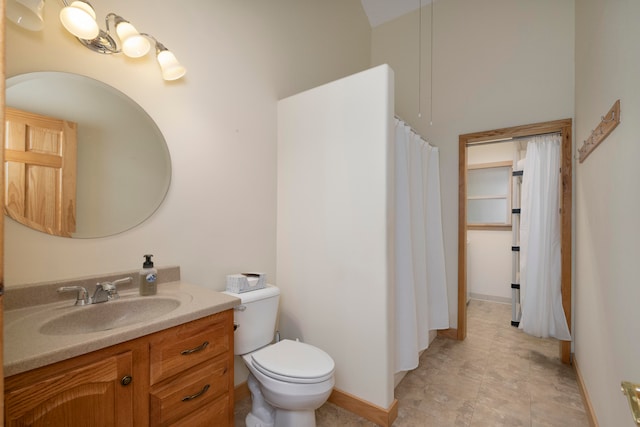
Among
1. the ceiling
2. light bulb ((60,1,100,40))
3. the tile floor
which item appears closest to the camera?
light bulb ((60,1,100,40))

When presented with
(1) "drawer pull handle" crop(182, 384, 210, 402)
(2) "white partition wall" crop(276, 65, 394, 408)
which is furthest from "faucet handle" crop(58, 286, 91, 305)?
(2) "white partition wall" crop(276, 65, 394, 408)

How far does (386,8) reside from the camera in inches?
125

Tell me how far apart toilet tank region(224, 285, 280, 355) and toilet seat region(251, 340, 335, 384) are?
80 mm

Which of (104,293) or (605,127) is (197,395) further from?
(605,127)

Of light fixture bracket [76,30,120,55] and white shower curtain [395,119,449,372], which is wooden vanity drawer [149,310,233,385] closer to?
white shower curtain [395,119,449,372]

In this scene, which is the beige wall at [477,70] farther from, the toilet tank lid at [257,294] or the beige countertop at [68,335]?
the beige countertop at [68,335]

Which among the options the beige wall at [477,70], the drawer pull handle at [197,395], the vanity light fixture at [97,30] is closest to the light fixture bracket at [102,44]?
the vanity light fixture at [97,30]

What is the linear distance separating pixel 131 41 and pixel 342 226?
1457 millimetres

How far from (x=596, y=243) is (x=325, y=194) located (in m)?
1.58

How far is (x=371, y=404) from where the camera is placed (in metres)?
1.71

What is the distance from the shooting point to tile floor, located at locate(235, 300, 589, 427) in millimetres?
1745

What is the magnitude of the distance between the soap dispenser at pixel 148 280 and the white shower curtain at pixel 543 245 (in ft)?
9.93

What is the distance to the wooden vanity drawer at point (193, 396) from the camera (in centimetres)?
104

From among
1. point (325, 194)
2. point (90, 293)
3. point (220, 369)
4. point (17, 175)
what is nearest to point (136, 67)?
point (17, 175)
